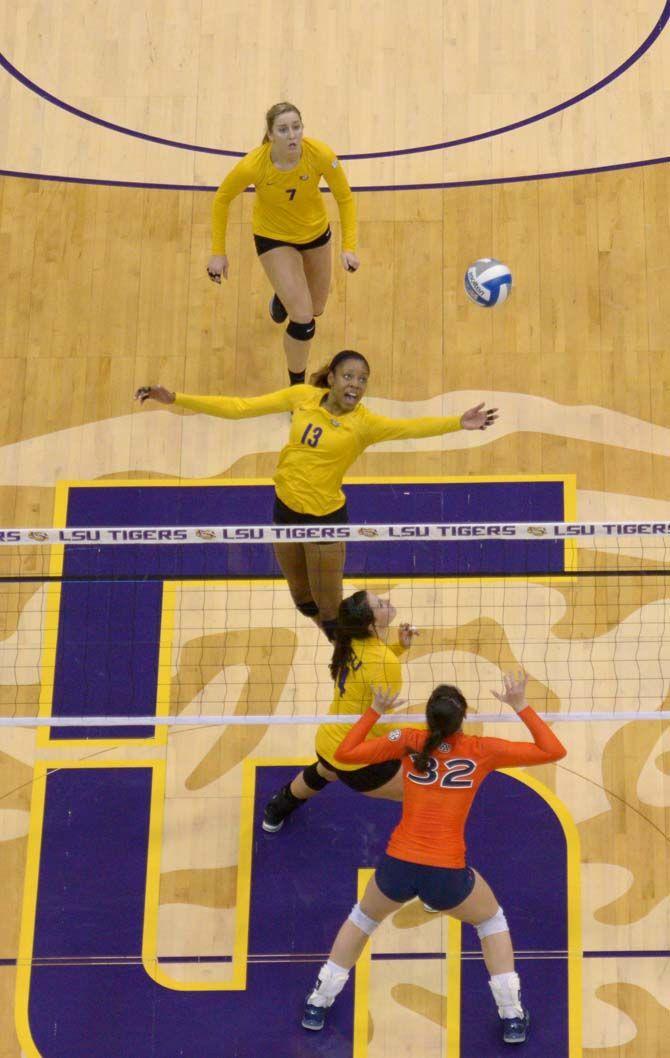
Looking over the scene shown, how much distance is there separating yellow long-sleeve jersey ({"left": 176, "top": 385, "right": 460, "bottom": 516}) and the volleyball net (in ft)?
3.54

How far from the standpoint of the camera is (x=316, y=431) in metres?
8.07

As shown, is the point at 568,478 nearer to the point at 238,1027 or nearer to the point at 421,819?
the point at 421,819

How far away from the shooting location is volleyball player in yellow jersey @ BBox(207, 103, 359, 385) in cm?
882

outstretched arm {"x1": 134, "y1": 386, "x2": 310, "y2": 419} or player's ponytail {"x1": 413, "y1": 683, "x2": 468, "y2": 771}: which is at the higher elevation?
outstretched arm {"x1": 134, "y1": 386, "x2": 310, "y2": 419}

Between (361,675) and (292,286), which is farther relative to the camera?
(292,286)

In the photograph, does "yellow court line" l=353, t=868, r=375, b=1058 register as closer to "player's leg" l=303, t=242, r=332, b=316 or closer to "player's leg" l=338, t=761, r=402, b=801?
"player's leg" l=338, t=761, r=402, b=801

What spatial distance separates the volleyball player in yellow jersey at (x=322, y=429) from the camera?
7867mm

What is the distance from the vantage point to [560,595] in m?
9.42

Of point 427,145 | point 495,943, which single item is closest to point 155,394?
point 495,943

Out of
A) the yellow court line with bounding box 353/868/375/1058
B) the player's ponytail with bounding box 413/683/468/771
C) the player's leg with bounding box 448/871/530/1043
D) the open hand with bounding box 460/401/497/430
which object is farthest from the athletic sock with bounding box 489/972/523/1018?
the open hand with bounding box 460/401/497/430

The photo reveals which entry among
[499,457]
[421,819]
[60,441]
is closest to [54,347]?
[60,441]

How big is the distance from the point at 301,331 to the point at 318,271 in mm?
442

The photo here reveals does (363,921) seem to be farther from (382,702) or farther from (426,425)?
(426,425)

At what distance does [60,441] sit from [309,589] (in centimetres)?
254
